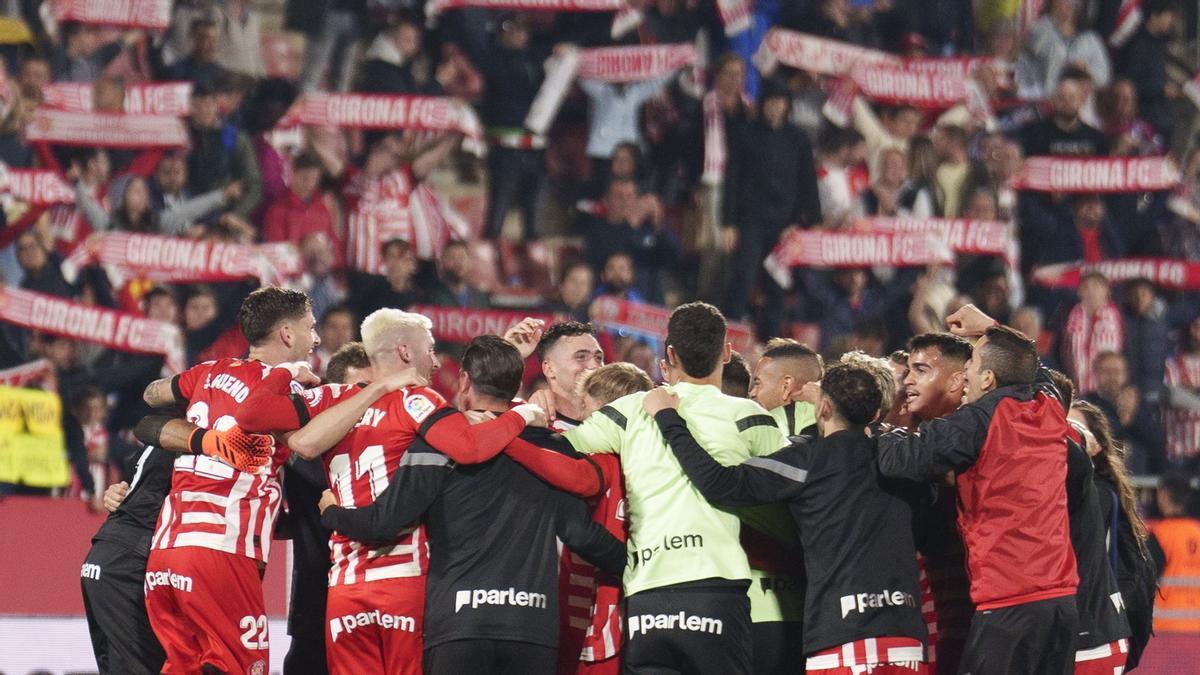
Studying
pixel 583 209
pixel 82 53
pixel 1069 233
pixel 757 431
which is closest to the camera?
pixel 757 431

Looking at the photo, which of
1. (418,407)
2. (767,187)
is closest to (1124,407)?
(767,187)

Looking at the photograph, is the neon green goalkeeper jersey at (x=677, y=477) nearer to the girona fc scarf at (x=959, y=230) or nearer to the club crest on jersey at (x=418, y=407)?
the club crest on jersey at (x=418, y=407)

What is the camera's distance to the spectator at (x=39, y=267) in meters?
11.7

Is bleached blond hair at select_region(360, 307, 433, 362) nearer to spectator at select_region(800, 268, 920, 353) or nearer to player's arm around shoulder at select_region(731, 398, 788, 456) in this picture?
player's arm around shoulder at select_region(731, 398, 788, 456)

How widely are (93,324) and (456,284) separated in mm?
2940

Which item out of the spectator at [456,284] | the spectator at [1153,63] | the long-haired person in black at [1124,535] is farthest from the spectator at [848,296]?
the long-haired person in black at [1124,535]

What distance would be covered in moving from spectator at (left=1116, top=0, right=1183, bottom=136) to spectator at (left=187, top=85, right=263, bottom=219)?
8480 mm

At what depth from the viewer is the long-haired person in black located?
610 cm

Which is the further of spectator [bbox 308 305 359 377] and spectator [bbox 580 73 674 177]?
spectator [bbox 580 73 674 177]

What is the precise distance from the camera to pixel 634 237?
41.8 feet

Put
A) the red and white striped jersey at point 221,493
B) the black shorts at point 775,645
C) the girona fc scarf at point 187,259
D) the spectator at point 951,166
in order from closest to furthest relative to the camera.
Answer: the black shorts at point 775,645, the red and white striped jersey at point 221,493, the girona fc scarf at point 187,259, the spectator at point 951,166

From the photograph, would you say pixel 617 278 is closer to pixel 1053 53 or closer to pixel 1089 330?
pixel 1089 330

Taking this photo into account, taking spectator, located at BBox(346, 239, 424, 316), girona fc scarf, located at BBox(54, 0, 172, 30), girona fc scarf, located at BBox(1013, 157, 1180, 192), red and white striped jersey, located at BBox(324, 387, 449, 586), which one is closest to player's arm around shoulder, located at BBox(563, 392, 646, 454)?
red and white striped jersey, located at BBox(324, 387, 449, 586)

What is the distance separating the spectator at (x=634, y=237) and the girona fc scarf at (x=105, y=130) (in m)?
3.67
